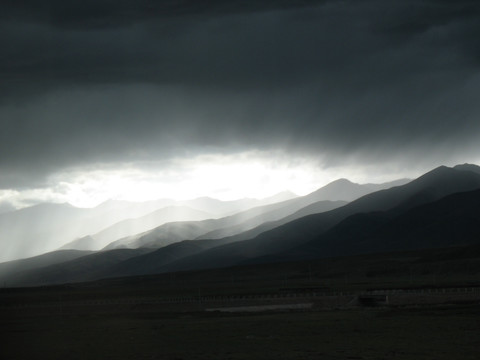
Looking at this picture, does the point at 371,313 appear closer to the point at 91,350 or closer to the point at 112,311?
the point at 91,350

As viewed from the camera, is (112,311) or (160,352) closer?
(160,352)

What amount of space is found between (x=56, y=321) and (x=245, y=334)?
1465 inches

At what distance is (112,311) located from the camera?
368ft

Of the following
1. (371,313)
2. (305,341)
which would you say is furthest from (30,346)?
(371,313)

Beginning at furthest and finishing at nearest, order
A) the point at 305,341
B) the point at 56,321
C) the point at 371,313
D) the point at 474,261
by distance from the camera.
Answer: the point at 474,261 → the point at 56,321 → the point at 371,313 → the point at 305,341

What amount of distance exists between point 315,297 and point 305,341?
5498cm

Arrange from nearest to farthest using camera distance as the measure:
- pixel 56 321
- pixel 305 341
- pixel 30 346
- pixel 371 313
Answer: pixel 305 341 → pixel 30 346 → pixel 371 313 → pixel 56 321

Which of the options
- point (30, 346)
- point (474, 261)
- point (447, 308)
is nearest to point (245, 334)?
point (30, 346)

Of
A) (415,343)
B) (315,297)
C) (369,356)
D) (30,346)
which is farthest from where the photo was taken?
(315,297)

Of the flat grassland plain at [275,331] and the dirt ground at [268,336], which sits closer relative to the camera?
the dirt ground at [268,336]

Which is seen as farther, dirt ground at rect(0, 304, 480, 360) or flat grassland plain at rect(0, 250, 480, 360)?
flat grassland plain at rect(0, 250, 480, 360)

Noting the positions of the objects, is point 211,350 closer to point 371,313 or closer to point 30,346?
point 30,346

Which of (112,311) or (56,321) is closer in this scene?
(56,321)

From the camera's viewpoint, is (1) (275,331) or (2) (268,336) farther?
(1) (275,331)
